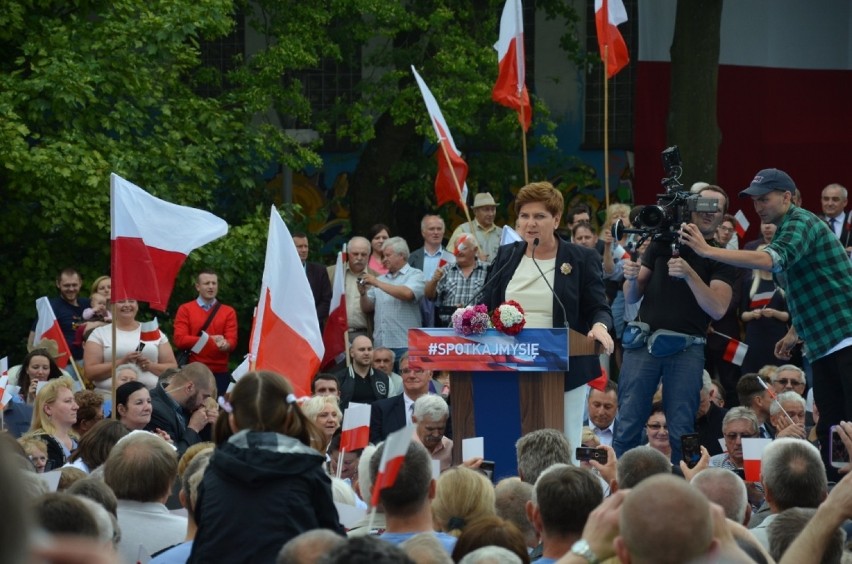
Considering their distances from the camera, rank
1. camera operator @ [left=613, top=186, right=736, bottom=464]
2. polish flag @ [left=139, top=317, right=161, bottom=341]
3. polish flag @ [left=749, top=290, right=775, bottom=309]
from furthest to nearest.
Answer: polish flag @ [left=749, top=290, right=775, bottom=309]
polish flag @ [left=139, top=317, right=161, bottom=341]
camera operator @ [left=613, top=186, right=736, bottom=464]

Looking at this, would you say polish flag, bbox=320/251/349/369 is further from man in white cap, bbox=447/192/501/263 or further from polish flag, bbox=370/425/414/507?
polish flag, bbox=370/425/414/507

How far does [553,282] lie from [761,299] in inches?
217

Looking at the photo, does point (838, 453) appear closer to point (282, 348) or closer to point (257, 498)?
point (282, 348)

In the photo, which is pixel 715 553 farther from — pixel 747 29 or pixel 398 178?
pixel 747 29

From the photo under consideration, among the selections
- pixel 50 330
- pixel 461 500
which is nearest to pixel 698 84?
pixel 50 330

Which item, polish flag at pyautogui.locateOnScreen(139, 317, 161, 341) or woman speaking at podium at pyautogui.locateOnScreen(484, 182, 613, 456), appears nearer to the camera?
woman speaking at podium at pyautogui.locateOnScreen(484, 182, 613, 456)

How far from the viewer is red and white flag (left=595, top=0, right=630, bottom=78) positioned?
14.7 m

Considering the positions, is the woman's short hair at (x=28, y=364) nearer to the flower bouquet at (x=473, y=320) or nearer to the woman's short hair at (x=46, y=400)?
the woman's short hair at (x=46, y=400)

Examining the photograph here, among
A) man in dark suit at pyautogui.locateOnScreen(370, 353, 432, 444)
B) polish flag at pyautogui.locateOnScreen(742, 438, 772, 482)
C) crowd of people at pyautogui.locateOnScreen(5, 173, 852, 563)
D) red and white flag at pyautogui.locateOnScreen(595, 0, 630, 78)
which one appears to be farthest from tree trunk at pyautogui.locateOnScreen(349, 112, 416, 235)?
polish flag at pyautogui.locateOnScreen(742, 438, 772, 482)

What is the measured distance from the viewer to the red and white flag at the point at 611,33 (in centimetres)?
1470

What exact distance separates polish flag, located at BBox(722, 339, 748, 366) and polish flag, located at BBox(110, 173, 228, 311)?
16.7 ft

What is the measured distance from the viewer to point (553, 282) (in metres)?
8.18

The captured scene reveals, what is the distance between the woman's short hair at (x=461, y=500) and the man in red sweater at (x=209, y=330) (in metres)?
8.67

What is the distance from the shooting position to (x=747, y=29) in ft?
68.4
